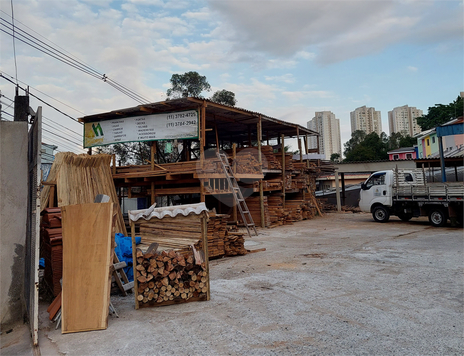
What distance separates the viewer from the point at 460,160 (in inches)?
778

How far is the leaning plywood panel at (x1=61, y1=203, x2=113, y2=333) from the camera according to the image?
179 inches

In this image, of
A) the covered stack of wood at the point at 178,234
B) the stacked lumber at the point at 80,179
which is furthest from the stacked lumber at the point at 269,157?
the covered stack of wood at the point at 178,234

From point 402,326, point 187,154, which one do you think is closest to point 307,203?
point 187,154

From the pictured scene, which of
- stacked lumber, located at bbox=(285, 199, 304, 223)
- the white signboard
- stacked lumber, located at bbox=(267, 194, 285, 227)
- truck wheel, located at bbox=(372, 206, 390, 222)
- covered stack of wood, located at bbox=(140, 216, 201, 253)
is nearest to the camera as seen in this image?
covered stack of wood, located at bbox=(140, 216, 201, 253)

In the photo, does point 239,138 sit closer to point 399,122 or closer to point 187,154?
point 187,154

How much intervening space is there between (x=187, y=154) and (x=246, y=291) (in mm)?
13374

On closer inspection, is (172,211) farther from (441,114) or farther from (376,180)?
(441,114)

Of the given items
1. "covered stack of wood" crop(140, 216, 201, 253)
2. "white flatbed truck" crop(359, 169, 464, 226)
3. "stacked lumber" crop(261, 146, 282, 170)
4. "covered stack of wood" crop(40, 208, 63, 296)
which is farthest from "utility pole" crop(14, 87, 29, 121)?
"white flatbed truck" crop(359, 169, 464, 226)

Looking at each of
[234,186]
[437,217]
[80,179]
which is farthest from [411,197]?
[80,179]

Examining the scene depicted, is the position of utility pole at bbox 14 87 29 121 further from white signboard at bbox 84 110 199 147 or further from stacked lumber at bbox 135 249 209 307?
stacked lumber at bbox 135 249 209 307

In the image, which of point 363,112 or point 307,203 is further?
point 363,112

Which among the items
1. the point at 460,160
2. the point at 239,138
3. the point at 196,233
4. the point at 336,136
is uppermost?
the point at 336,136

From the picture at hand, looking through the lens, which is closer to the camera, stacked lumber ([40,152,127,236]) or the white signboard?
stacked lumber ([40,152,127,236])

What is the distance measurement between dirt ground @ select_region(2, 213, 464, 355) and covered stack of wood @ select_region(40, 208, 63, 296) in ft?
1.86
